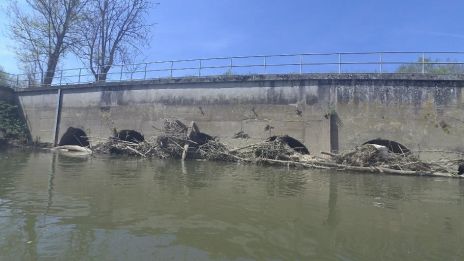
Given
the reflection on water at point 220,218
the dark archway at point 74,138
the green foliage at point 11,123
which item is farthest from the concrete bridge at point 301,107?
the reflection on water at point 220,218

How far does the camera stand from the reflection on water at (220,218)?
5.45m

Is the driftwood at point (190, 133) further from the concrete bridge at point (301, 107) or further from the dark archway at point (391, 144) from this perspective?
the dark archway at point (391, 144)

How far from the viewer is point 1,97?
1081 inches

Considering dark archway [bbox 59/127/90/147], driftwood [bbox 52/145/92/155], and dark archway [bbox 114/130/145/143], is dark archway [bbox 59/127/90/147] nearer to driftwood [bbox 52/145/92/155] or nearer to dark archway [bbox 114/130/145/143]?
driftwood [bbox 52/145/92/155]

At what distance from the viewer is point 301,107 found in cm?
1888

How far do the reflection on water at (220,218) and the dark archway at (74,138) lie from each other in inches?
519

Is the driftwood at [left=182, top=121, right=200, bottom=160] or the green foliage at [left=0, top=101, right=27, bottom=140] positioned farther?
the green foliage at [left=0, top=101, right=27, bottom=140]

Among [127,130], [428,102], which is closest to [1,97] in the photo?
[127,130]

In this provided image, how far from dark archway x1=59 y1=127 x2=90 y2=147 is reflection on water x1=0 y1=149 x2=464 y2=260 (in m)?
13.2

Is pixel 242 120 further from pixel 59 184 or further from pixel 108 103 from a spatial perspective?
pixel 59 184

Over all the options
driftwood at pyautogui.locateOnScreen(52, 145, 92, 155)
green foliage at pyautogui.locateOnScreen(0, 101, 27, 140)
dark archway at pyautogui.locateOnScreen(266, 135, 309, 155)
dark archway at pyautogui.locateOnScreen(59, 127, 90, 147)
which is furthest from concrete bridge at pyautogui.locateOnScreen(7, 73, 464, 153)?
green foliage at pyautogui.locateOnScreen(0, 101, 27, 140)

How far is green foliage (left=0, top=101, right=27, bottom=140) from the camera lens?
2567cm

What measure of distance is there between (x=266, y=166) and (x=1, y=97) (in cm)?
1977

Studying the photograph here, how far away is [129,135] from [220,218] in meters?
17.4
